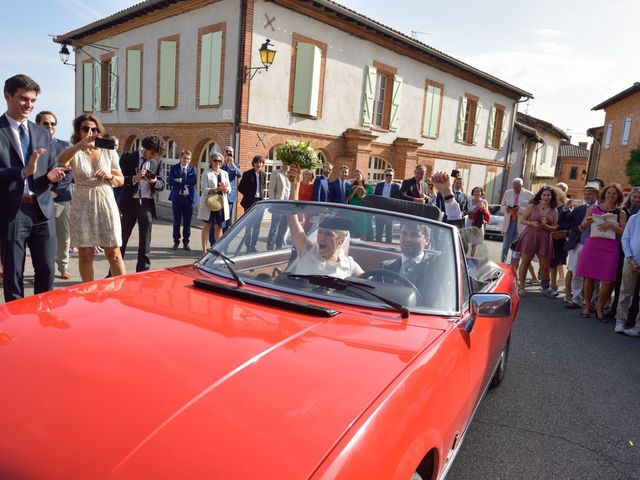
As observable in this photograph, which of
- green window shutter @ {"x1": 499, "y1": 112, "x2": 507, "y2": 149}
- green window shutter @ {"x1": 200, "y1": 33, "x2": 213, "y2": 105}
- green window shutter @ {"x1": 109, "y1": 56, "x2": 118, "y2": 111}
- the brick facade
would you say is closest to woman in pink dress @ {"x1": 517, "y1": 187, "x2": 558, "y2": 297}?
green window shutter @ {"x1": 200, "y1": 33, "x2": 213, "y2": 105}

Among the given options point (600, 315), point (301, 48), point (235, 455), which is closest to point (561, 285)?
point (600, 315)

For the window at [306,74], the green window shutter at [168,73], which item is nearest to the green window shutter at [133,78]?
the green window shutter at [168,73]

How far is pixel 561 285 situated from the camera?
28.8 ft

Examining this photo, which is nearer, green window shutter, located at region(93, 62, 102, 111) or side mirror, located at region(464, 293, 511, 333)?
side mirror, located at region(464, 293, 511, 333)

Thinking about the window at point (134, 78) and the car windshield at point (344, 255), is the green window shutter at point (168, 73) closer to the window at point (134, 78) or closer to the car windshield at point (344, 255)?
the window at point (134, 78)

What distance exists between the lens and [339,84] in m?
16.1

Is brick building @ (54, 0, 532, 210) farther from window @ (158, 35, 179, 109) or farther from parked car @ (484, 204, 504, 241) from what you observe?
parked car @ (484, 204, 504, 241)

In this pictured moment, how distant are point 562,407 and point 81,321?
141 inches

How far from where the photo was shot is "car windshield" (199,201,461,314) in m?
2.47

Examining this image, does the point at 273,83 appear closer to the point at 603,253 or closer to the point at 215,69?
the point at 215,69

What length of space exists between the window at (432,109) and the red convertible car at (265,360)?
17998mm

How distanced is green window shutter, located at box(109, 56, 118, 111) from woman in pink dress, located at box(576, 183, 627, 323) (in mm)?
17646

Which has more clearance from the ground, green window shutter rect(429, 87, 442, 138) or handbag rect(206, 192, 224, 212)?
green window shutter rect(429, 87, 442, 138)

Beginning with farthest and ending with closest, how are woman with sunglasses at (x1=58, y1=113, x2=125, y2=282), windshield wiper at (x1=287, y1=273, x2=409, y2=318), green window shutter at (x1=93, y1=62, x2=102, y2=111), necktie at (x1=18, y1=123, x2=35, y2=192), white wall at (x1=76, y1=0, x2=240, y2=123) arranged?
1. green window shutter at (x1=93, y1=62, x2=102, y2=111)
2. white wall at (x1=76, y1=0, x2=240, y2=123)
3. woman with sunglasses at (x1=58, y1=113, x2=125, y2=282)
4. necktie at (x1=18, y1=123, x2=35, y2=192)
5. windshield wiper at (x1=287, y1=273, x2=409, y2=318)
